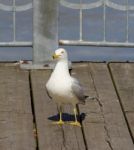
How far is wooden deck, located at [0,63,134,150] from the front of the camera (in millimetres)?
6754

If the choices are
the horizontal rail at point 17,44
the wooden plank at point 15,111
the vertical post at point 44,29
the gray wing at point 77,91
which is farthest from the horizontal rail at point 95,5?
the gray wing at point 77,91

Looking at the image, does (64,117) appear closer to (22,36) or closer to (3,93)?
(3,93)

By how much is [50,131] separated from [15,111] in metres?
0.54

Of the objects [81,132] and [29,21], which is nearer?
[81,132]

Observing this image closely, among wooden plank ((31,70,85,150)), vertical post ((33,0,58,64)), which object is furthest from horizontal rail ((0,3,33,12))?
wooden plank ((31,70,85,150))

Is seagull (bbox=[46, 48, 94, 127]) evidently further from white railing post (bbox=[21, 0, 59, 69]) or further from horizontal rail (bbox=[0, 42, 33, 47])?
horizontal rail (bbox=[0, 42, 33, 47])

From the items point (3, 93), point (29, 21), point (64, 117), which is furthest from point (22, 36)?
point (64, 117)

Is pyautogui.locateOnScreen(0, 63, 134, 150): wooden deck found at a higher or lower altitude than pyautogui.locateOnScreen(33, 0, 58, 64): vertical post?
lower

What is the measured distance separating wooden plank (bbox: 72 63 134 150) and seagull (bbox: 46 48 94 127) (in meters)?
0.20

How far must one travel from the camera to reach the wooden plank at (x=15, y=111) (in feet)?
22.1

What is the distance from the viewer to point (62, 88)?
7035 mm

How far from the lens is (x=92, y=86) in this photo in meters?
8.17

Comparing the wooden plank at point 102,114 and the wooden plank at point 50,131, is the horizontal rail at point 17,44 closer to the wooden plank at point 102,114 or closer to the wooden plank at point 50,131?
the wooden plank at point 102,114

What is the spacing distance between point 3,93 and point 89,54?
62.2 inches
